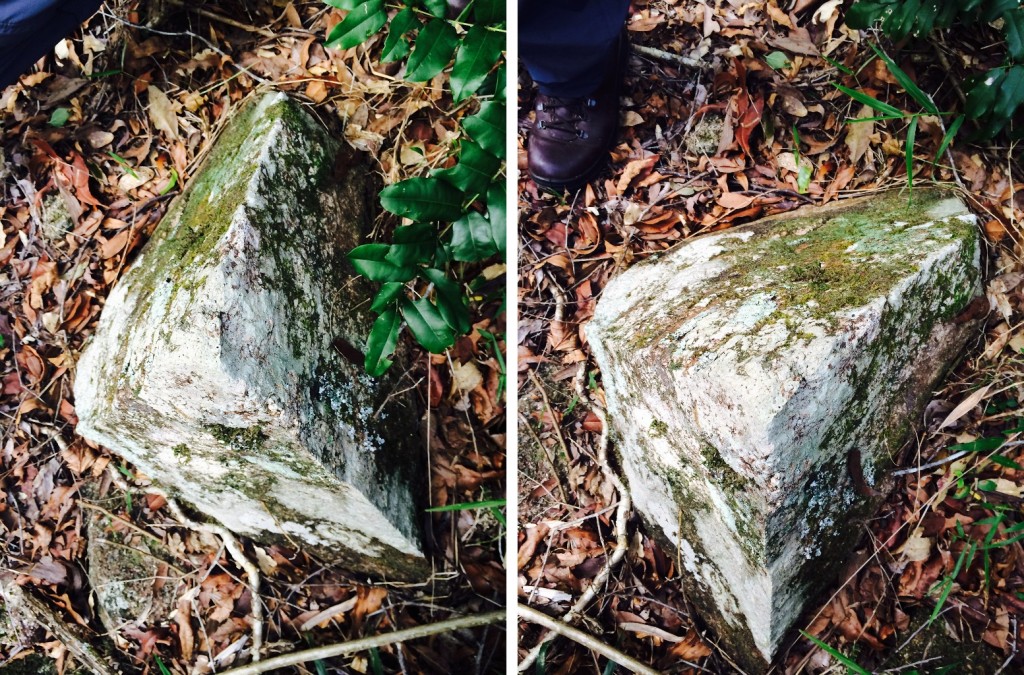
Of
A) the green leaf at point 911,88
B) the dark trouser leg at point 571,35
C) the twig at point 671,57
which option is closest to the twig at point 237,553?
the dark trouser leg at point 571,35

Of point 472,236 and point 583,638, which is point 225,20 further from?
point 583,638

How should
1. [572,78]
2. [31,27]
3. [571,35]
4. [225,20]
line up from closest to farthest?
[571,35], [572,78], [31,27], [225,20]

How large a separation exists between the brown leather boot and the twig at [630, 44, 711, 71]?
3 centimetres

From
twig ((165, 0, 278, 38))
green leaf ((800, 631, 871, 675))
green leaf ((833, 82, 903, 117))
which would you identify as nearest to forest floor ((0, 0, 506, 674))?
twig ((165, 0, 278, 38))

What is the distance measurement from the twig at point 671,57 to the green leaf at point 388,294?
552mm

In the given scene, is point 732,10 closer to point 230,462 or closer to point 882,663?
point 882,663

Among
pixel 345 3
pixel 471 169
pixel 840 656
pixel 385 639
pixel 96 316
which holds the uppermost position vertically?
pixel 345 3

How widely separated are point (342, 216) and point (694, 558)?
924 mm

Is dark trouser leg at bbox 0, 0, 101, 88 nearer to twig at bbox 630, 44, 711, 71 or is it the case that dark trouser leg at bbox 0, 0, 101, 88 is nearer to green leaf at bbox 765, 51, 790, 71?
twig at bbox 630, 44, 711, 71

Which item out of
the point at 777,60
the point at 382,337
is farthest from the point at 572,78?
the point at 382,337

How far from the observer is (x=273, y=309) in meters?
1.14

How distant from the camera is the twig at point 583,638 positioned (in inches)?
36.1

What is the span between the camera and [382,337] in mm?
1104

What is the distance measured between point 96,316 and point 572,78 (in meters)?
1.19
